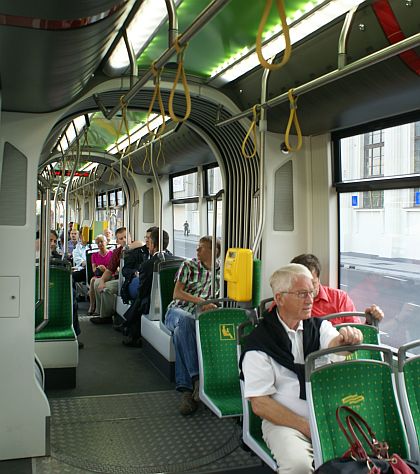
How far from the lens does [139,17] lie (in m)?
3.31

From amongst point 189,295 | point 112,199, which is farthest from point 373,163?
point 112,199

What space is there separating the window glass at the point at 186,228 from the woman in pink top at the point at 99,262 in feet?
4.16

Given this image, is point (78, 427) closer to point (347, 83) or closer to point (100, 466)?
point (100, 466)

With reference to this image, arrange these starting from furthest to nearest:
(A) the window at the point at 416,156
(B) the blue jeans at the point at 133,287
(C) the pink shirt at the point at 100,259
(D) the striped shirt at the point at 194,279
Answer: (C) the pink shirt at the point at 100,259 → (B) the blue jeans at the point at 133,287 → (D) the striped shirt at the point at 194,279 → (A) the window at the point at 416,156

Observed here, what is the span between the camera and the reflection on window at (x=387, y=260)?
3943 millimetres

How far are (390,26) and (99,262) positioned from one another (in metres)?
6.97

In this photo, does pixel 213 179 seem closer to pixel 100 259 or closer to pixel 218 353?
pixel 100 259

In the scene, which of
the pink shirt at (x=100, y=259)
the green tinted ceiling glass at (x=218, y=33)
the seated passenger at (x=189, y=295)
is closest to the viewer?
the green tinted ceiling glass at (x=218, y=33)

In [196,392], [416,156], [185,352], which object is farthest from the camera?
[185,352]

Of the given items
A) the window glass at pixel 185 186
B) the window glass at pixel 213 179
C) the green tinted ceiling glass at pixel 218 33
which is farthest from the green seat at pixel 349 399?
the window glass at pixel 185 186

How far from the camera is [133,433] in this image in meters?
3.92

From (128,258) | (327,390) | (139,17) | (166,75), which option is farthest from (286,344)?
(128,258)

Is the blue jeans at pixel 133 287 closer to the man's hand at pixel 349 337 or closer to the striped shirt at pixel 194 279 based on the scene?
the striped shirt at pixel 194 279

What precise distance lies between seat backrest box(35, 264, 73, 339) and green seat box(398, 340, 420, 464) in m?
3.54
